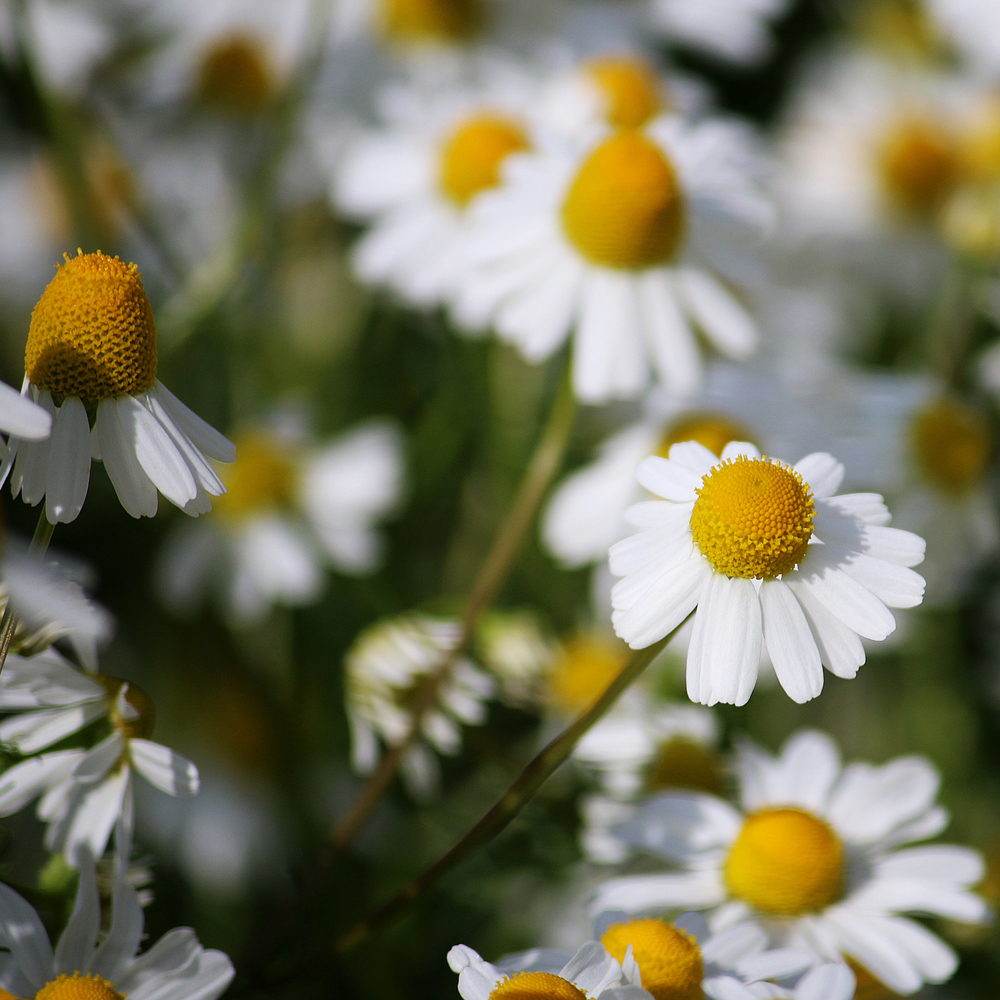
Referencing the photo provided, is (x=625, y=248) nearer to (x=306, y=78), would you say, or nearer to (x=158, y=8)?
(x=306, y=78)

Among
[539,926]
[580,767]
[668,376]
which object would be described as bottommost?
[539,926]

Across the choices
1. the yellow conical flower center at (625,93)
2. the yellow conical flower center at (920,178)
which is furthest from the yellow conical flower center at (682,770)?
the yellow conical flower center at (920,178)

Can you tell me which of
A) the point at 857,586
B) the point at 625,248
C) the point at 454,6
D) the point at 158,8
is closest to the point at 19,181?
the point at 158,8

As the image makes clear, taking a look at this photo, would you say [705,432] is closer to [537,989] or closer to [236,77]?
[537,989]

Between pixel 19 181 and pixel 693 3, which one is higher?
pixel 693 3

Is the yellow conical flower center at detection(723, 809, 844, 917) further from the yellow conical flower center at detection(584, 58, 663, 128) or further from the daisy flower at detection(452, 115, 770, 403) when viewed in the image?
the yellow conical flower center at detection(584, 58, 663, 128)

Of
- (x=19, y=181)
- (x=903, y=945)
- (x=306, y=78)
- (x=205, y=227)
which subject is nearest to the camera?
(x=903, y=945)

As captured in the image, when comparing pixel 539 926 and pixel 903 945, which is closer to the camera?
pixel 903 945
